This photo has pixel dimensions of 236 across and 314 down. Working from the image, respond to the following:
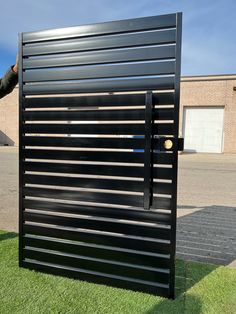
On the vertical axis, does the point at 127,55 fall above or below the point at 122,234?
above

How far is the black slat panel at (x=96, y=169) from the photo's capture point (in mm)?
2748

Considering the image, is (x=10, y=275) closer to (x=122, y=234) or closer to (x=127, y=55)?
(x=122, y=234)

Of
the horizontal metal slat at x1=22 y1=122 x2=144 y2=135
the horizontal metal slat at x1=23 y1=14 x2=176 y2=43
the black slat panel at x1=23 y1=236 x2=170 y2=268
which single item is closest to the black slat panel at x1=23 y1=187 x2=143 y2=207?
the black slat panel at x1=23 y1=236 x2=170 y2=268

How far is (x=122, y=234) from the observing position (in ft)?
9.82

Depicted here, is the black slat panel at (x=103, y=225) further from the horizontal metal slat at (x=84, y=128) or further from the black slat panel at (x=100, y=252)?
the horizontal metal slat at (x=84, y=128)

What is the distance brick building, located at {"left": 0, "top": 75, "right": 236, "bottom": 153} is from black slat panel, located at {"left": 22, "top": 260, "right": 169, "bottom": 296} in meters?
20.7

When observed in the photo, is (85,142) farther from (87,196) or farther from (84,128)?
(87,196)

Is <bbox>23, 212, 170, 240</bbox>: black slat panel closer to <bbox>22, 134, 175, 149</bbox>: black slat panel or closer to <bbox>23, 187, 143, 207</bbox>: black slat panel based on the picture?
<bbox>23, 187, 143, 207</bbox>: black slat panel

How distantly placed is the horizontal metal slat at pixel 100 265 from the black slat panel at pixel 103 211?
0.45 metres

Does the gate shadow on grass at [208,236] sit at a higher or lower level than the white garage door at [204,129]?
lower

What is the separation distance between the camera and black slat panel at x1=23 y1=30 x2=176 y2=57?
265 centimetres

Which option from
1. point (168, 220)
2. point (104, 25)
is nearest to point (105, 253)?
point (168, 220)

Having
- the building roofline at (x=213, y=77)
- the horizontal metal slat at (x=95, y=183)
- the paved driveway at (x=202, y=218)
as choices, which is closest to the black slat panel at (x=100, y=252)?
the horizontal metal slat at (x=95, y=183)

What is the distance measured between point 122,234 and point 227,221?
295cm
